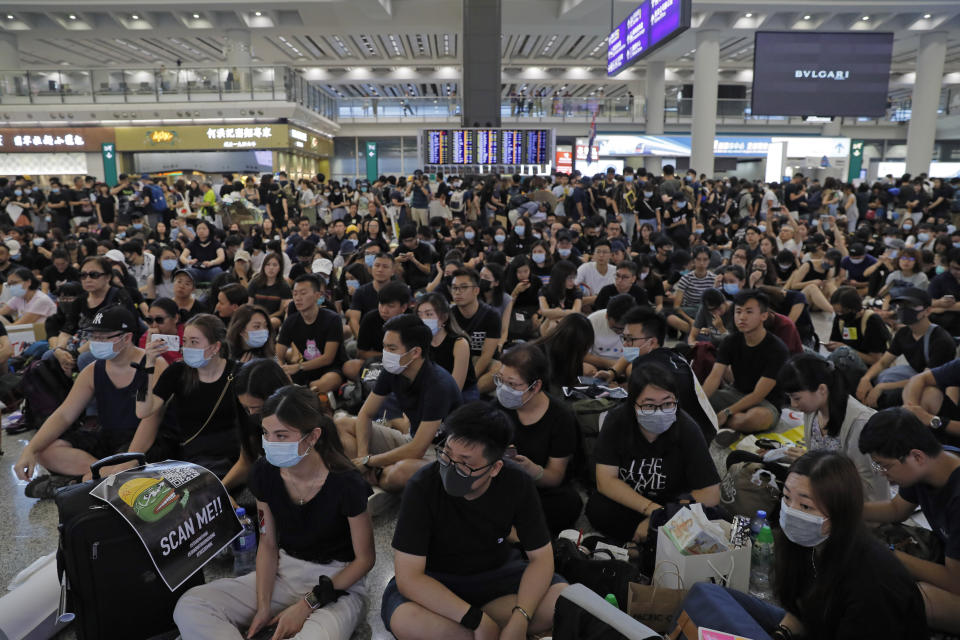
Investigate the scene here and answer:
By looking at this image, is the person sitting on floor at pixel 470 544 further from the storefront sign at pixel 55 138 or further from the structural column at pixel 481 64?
the storefront sign at pixel 55 138

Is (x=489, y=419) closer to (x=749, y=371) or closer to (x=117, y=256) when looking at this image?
(x=749, y=371)

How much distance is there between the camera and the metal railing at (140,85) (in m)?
20.2

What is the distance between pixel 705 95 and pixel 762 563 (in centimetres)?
1850

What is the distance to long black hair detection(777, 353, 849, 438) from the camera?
345 cm

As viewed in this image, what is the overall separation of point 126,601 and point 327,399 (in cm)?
278

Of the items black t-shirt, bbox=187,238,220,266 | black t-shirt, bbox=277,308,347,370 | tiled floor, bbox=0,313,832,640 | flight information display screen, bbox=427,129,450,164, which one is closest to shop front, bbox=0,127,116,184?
flight information display screen, bbox=427,129,450,164

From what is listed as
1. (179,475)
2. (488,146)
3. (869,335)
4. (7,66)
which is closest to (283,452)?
(179,475)

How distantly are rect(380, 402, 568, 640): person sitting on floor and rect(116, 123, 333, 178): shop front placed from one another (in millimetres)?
→ 20026

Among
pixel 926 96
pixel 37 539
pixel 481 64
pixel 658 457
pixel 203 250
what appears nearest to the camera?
pixel 658 457

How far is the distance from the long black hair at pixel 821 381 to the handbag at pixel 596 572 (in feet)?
4.36

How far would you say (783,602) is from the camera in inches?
99.5

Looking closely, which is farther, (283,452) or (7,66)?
(7,66)

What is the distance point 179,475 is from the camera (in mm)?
2791

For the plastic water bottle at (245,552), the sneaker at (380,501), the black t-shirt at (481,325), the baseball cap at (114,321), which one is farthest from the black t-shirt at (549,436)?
the baseball cap at (114,321)
